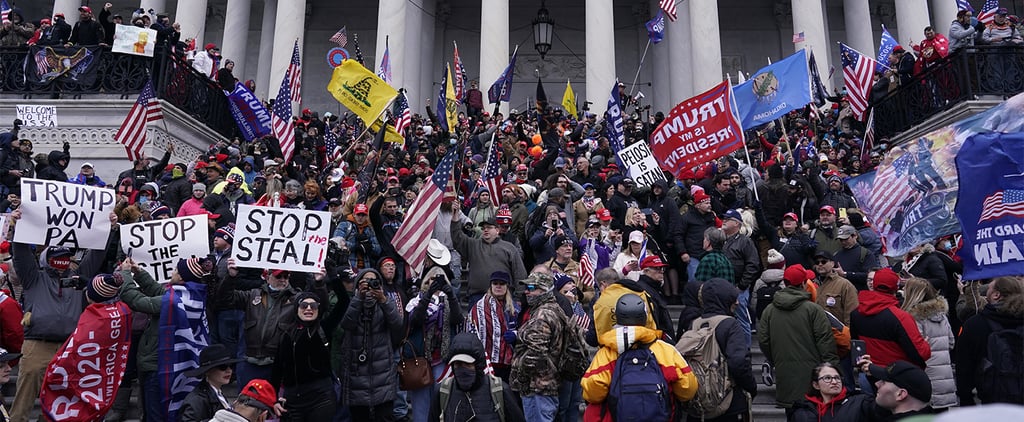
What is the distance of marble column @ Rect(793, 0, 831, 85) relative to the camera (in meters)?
26.7

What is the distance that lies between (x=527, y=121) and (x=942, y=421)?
20546 mm

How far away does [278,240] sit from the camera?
7.71 metres

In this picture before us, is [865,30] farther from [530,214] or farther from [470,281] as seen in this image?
[470,281]

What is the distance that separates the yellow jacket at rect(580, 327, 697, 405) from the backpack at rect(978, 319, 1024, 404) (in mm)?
2161

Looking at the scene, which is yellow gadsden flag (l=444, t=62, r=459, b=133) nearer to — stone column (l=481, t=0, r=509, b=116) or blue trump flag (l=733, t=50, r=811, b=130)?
stone column (l=481, t=0, r=509, b=116)

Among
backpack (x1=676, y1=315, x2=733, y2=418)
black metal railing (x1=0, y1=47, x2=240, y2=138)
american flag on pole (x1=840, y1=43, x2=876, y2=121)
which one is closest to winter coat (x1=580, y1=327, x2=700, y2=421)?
backpack (x1=676, y1=315, x2=733, y2=418)

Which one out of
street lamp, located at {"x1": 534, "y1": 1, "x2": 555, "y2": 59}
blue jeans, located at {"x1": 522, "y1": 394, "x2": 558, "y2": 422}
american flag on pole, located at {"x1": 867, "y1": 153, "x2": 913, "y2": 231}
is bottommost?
blue jeans, located at {"x1": 522, "y1": 394, "x2": 558, "y2": 422}

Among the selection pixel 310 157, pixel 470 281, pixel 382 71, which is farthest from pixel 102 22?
pixel 470 281

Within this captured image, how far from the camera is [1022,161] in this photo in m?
5.88

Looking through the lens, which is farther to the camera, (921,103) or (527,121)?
(527,121)

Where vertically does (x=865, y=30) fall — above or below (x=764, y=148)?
above

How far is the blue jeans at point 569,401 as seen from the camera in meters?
7.29

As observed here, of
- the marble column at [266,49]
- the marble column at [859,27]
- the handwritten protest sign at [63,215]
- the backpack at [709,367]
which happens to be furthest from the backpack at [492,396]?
the marble column at [266,49]

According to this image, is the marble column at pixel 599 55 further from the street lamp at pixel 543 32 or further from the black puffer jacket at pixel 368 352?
the black puffer jacket at pixel 368 352
